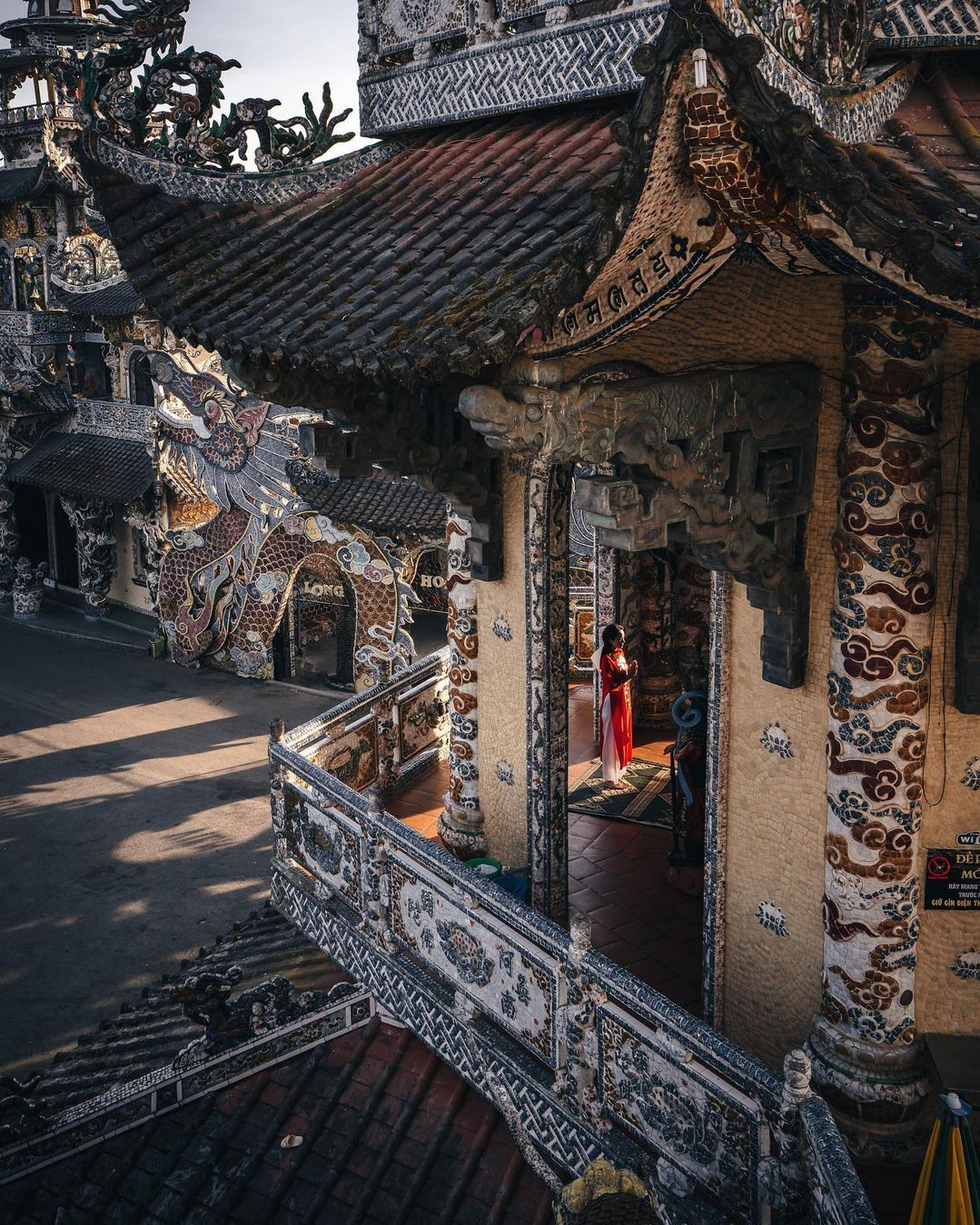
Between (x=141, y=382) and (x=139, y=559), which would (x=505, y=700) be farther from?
(x=139, y=559)

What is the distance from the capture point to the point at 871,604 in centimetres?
607

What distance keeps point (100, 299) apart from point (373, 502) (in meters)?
11.2

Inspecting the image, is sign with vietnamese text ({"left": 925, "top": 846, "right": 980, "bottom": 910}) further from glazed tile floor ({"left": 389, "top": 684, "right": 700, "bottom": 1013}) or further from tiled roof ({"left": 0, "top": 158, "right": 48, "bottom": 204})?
tiled roof ({"left": 0, "top": 158, "right": 48, "bottom": 204})

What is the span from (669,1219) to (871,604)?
3200 millimetres

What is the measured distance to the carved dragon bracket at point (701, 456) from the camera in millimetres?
5461

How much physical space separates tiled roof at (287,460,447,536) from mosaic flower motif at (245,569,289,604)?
2298 mm

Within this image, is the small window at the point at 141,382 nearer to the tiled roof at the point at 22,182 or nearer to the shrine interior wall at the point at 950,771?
the tiled roof at the point at 22,182

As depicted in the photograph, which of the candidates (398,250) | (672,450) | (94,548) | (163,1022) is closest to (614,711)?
(163,1022)

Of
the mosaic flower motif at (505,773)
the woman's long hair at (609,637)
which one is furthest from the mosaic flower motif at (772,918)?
the woman's long hair at (609,637)

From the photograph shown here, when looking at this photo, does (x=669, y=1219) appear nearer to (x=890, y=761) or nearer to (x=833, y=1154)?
(x=833, y=1154)

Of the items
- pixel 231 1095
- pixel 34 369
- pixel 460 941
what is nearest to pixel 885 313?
pixel 460 941

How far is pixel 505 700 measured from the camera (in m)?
9.42

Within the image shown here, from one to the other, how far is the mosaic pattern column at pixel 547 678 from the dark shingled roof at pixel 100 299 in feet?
70.0

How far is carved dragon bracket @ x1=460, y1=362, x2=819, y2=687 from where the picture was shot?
5.46 metres
